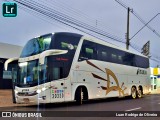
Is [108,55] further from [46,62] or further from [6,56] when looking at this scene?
[6,56]

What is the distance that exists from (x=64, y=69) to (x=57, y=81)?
87cm

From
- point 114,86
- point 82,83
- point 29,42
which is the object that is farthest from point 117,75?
point 29,42

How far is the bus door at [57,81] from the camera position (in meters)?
16.3

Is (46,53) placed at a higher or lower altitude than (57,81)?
higher

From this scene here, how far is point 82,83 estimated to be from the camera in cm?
1878

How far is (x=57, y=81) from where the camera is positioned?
16.7 m

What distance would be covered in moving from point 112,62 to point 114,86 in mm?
1743

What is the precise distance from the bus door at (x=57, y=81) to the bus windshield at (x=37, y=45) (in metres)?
1.00

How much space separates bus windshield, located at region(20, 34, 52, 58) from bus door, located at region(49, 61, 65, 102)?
100 centimetres

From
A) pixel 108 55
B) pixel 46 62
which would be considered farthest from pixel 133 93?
pixel 46 62

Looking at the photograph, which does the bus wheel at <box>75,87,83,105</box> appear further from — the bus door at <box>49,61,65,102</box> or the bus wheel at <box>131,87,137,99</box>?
the bus wheel at <box>131,87,137,99</box>

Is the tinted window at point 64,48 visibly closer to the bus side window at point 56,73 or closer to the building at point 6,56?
the bus side window at point 56,73

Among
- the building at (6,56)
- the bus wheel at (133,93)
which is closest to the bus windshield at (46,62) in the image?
the bus wheel at (133,93)

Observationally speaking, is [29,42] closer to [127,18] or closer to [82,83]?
[82,83]
